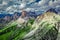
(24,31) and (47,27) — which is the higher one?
(24,31)

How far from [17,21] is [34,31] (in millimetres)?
1454

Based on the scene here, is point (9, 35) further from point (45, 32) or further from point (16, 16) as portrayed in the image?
point (45, 32)

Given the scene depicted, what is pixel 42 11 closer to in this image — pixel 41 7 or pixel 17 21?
pixel 41 7

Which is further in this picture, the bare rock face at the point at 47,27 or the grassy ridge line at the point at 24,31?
the grassy ridge line at the point at 24,31

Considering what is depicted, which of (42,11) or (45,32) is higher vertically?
(42,11)

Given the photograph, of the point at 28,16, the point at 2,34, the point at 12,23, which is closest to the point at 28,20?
the point at 28,16

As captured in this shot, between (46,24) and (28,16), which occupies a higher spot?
(28,16)

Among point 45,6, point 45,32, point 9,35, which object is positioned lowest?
point 45,32

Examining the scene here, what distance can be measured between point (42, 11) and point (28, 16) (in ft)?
3.48

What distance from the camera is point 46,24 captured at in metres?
12.7

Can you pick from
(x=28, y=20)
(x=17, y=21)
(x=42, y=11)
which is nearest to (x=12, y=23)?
(x=17, y=21)

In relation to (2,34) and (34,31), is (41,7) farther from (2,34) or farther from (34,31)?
(2,34)

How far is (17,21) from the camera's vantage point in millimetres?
13016

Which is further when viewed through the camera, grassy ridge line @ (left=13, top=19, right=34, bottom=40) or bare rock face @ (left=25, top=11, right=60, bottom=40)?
grassy ridge line @ (left=13, top=19, right=34, bottom=40)
